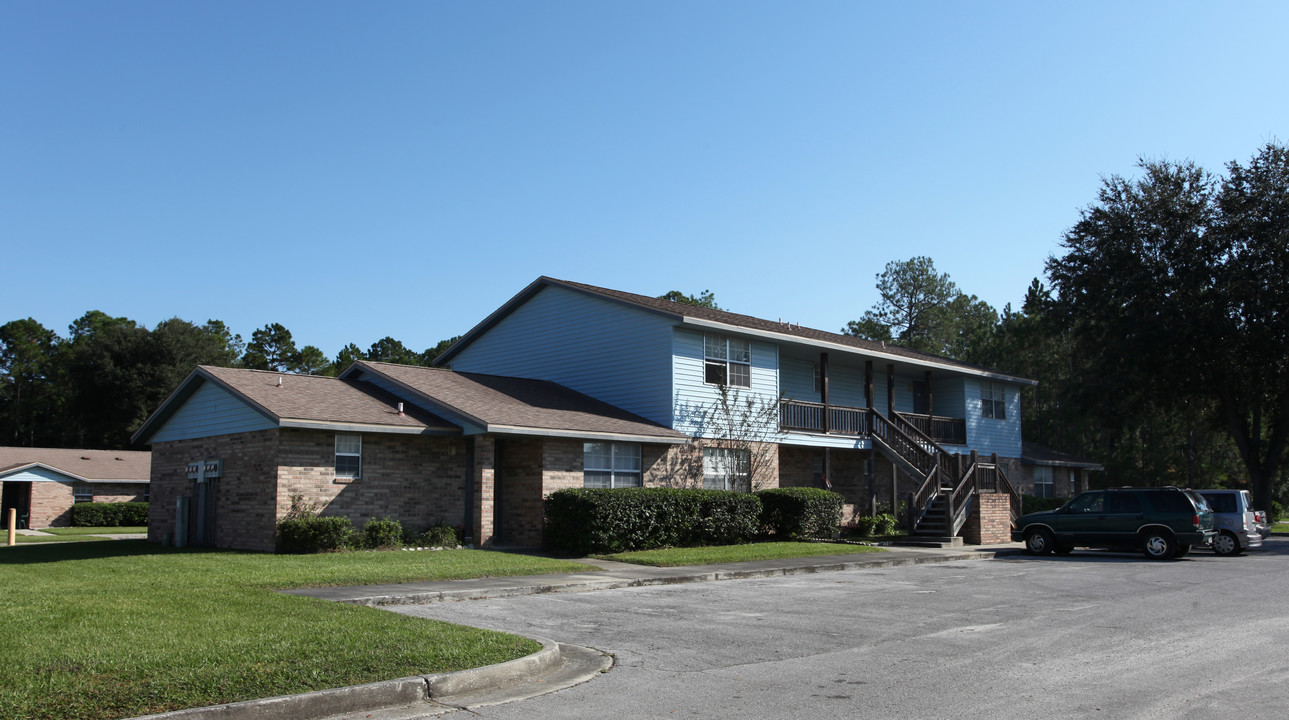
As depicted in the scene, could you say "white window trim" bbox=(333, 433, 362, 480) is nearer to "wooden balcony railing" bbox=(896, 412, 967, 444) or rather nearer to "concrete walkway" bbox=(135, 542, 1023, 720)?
"concrete walkway" bbox=(135, 542, 1023, 720)

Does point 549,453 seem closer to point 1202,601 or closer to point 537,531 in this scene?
point 537,531

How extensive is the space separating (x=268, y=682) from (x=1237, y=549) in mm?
24713

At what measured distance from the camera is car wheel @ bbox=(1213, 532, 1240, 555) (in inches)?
960

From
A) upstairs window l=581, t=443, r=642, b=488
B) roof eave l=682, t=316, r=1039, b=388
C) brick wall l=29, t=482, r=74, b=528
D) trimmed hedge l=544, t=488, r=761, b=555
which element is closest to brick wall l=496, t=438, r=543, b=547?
upstairs window l=581, t=443, r=642, b=488

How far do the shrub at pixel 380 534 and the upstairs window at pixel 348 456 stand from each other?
115cm

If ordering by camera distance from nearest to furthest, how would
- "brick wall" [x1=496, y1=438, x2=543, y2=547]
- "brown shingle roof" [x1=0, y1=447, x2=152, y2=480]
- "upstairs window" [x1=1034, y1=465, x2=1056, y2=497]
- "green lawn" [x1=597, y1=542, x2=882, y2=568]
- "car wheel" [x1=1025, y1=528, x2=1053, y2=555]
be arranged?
"green lawn" [x1=597, y1=542, x2=882, y2=568]
"brick wall" [x1=496, y1=438, x2=543, y2=547]
"car wheel" [x1=1025, y1=528, x2=1053, y2=555]
"upstairs window" [x1=1034, y1=465, x2=1056, y2=497]
"brown shingle roof" [x1=0, y1=447, x2=152, y2=480]

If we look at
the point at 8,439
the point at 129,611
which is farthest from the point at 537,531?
the point at 8,439

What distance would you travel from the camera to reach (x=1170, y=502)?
22.6 m

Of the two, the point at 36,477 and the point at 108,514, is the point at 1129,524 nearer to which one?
the point at 108,514

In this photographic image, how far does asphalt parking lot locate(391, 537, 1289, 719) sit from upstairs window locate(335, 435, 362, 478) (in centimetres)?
873

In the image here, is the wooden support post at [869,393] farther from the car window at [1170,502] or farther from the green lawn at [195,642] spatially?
the green lawn at [195,642]

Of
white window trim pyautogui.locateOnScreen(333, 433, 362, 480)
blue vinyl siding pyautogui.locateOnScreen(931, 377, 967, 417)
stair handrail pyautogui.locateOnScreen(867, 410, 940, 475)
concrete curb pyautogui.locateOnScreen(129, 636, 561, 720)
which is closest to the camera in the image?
concrete curb pyautogui.locateOnScreen(129, 636, 561, 720)

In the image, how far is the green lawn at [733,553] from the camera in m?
19.6

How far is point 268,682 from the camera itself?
716 centimetres
